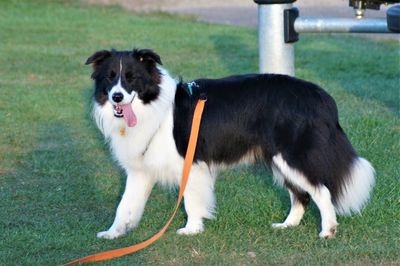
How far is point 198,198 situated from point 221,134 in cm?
51

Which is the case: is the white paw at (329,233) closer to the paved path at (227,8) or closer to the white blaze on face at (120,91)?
the white blaze on face at (120,91)

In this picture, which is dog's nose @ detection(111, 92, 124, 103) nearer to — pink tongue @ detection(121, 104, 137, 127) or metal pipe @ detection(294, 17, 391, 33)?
pink tongue @ detection(121, 104, 137, 127)

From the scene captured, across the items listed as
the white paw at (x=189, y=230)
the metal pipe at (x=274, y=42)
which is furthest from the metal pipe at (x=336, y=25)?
the white paw at (x=189, y=230)

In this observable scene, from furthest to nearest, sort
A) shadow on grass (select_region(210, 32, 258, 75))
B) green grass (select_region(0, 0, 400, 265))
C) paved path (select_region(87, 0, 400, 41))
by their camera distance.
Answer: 1. paved path (select_region(87, 0, 400, 41))
2. shadow on grass (select_region(210, 32, 258, 75))
3. green grass (select_region(0, 0, 400, 265))

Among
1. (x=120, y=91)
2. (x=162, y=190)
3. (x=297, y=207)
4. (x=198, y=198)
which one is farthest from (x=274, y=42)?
(x=120, y=91)

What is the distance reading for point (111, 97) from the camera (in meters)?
6.02

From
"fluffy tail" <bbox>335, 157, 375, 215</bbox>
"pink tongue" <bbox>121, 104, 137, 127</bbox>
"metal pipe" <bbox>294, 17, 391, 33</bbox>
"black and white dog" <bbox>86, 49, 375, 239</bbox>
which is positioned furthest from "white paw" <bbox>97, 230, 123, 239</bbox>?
"metal pipe" <bbox>294, 17, 391, 33</bbox>

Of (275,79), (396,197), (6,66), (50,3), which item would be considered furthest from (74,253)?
(50,3)

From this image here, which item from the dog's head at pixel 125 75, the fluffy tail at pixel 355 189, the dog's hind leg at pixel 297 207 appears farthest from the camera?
the dog's hind leg at pixel 297 207

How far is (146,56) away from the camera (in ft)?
20.3

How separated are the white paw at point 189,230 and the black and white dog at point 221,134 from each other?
0.03 ft

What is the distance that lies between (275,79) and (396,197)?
4.75ft

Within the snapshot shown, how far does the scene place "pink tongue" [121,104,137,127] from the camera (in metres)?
6.18

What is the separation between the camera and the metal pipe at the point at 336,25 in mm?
7961
